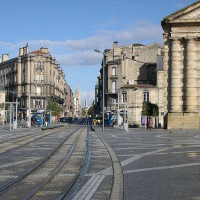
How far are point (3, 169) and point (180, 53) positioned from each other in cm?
3843

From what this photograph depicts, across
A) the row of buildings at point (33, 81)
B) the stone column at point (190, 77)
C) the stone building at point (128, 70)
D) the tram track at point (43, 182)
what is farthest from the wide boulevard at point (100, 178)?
the row of buildings at point (33, 81)

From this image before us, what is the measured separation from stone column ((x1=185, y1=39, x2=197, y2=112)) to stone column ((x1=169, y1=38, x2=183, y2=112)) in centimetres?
84

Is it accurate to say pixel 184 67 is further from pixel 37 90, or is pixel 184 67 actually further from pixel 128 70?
pixel 37 90

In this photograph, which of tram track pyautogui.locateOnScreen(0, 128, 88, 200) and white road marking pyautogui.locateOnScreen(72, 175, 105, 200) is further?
tram track pyautogui.locateOnScreen(0, 128, 88, 200)

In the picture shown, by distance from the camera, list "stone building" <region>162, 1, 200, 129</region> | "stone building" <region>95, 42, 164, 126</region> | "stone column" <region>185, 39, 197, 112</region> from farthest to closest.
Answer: "stone building" <region>95, 42, 164, 126</region>, "stone building" <region>162, 1, 200, 129</region>, "stone column" <region>185, 39, 197, 112</region>

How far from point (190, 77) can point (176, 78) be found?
5.21ft

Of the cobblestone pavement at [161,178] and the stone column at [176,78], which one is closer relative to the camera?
the cobblestone pavement at [161,178]

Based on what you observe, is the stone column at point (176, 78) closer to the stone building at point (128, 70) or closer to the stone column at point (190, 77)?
the stone column at point (190, 77)

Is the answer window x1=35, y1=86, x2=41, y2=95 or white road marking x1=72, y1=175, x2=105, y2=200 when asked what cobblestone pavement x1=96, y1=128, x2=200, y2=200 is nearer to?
white road marking x1=72, y1=175, x2=105, y2=200

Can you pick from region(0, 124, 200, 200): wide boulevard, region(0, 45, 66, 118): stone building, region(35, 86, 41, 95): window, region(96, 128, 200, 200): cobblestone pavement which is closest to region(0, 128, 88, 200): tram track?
region(0, 124, 200, 200): wide boulevard

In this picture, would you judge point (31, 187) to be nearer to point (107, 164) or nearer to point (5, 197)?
point (5, 197)

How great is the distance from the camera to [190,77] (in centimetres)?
4766

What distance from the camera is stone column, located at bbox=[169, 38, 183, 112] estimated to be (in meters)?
48.2

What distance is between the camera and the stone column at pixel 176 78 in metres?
48.2
